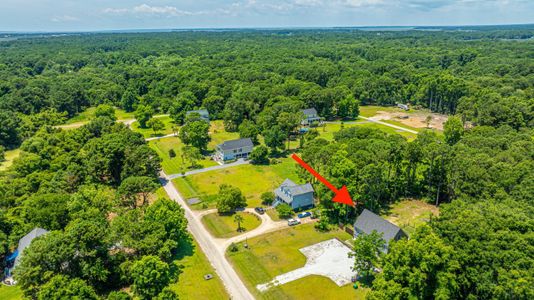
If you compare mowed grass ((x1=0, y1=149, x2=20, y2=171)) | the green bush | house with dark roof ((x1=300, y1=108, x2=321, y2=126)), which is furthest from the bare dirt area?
mowed grass ((x1=0, y1=149, x2=20, y2=171))

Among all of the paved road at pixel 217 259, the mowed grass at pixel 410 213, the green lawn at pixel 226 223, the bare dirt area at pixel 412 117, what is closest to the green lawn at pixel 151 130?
the paved road at pixel 217 259

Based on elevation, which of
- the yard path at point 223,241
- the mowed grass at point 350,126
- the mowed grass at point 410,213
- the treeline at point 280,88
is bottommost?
the mowed grass at point 410,213

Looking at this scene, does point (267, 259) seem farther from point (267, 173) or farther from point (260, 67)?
point (260, 67)

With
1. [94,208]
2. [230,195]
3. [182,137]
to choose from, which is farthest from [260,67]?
[94,208]

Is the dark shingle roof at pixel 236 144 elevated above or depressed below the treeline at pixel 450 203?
below

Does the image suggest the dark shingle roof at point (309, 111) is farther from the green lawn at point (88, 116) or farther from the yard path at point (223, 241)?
the green lawn at point (88, 116)

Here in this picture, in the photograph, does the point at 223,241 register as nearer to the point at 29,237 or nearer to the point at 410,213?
the point at 29,237

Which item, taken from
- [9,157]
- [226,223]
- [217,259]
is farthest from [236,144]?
[9,157]
